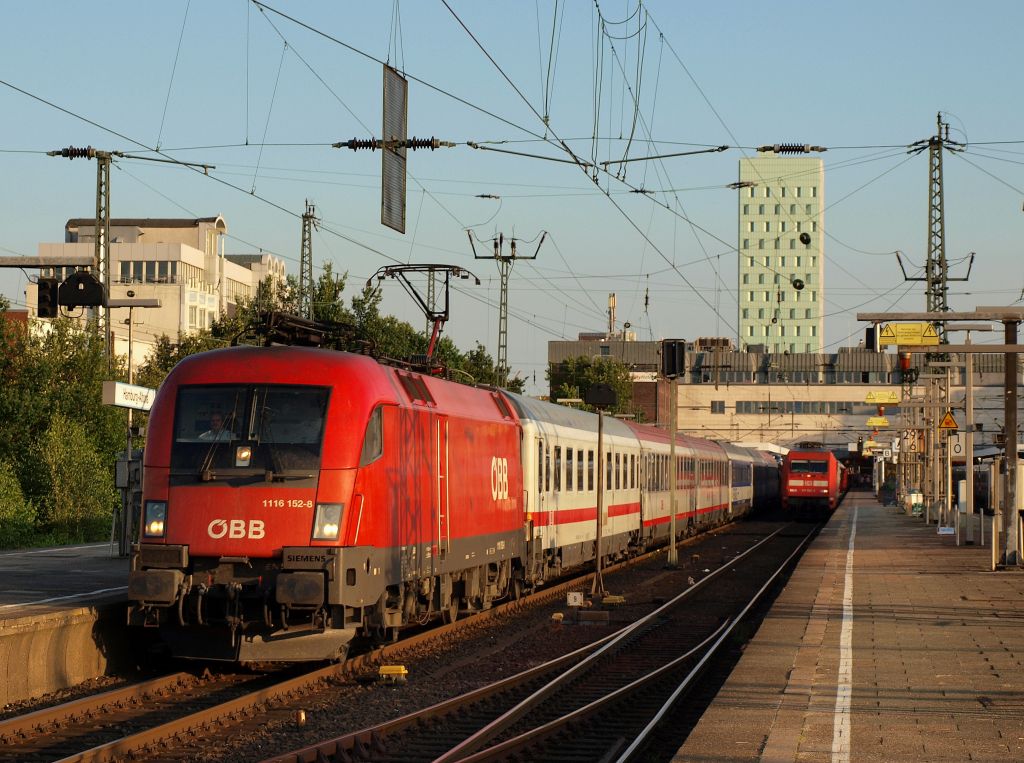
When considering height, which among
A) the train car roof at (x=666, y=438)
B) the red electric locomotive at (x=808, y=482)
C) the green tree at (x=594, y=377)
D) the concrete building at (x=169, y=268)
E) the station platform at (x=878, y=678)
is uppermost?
the concrete building at (x=169, y=268)

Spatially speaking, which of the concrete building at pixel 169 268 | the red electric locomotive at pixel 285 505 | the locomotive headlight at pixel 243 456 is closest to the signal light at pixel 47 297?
the red electric locomotive at pixel 285 505

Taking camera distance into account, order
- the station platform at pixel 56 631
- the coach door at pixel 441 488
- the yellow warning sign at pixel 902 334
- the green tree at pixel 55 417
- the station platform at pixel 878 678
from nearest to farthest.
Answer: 1. the station platform at pixel 878 678
2. the station platform at pixel 56 631
3. the coach door at pixel 441 488
4. the yellow warning sign at pixel 902 334
5. the green tree at pixel 55 417

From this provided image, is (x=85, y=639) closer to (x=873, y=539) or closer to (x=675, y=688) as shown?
(x=675, y=688)

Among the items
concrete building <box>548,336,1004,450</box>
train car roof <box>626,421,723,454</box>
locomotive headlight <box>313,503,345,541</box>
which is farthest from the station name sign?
concrete building <box>548,336,1004,450</box>

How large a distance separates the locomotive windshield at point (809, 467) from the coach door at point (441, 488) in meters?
48.2

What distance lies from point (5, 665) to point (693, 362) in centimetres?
11628

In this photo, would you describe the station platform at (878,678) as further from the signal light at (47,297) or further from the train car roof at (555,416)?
the signal light at (47,297)

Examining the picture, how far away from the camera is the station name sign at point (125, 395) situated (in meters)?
21.4

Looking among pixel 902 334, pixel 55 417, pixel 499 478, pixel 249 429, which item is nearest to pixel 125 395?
pixel 499 478

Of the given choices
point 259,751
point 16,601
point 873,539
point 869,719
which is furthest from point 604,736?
point 873,539

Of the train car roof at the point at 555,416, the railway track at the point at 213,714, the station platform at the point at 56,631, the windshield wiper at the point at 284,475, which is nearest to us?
the railway track at the point at 213,714

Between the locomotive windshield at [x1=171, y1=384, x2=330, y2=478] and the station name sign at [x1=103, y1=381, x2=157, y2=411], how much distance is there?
7.12m

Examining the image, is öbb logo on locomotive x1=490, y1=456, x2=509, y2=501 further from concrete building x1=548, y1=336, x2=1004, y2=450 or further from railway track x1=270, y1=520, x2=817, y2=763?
concrete building x1=548, y1=336, x2=1004, y2=450

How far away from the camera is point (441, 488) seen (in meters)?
17.3
